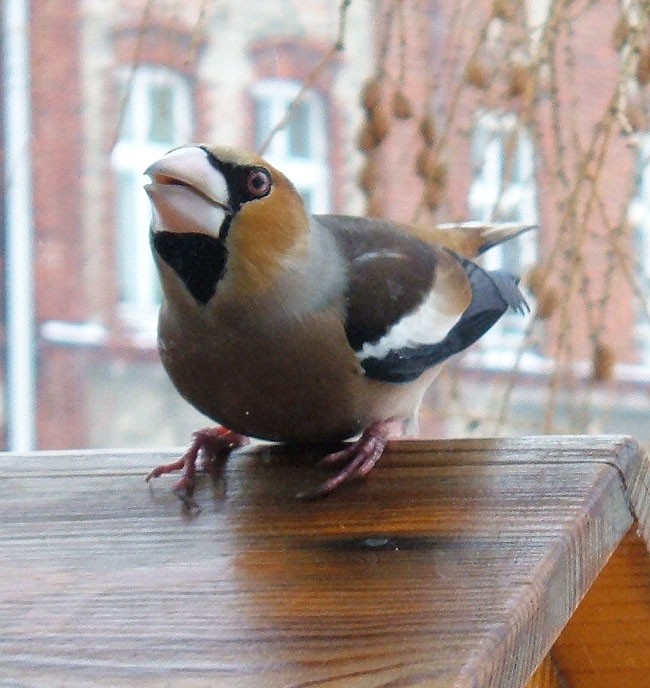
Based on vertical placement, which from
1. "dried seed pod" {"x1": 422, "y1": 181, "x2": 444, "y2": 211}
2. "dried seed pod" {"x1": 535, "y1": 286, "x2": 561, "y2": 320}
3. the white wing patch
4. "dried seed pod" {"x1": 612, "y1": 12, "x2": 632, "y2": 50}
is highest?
"dried seed pod" {"x1": 612, "y1": 12, "x2": 632, "y2": 50}

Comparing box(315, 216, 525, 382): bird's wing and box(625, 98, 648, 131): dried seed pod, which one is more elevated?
box(625, 98, 648, 131): dried seed pod

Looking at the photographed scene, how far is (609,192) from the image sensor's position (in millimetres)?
3010

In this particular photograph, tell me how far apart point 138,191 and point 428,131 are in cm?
181

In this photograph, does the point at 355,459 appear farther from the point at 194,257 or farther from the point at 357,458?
the point at 194,257

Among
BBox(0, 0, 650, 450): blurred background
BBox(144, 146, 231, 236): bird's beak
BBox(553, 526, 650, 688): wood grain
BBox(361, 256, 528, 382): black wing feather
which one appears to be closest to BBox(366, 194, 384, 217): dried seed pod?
BBox(361, 256, 528, 382): black wing feather

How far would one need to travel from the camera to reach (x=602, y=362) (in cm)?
111

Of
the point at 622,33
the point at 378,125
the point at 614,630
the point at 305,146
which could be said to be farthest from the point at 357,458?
the point at 305,146

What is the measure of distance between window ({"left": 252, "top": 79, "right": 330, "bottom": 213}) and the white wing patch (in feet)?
5.84

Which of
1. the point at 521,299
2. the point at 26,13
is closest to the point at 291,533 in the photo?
the point at 521,299

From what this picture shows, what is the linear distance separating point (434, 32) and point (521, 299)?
1669 mm

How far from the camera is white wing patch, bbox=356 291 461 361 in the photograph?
1.06 metres

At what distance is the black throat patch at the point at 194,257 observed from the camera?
0.93 meters

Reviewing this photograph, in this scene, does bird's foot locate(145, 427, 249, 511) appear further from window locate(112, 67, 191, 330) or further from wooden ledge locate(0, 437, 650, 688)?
window locate(112, 67, 191, 330)

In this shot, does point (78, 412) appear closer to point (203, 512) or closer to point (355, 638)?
point (203, 512)
